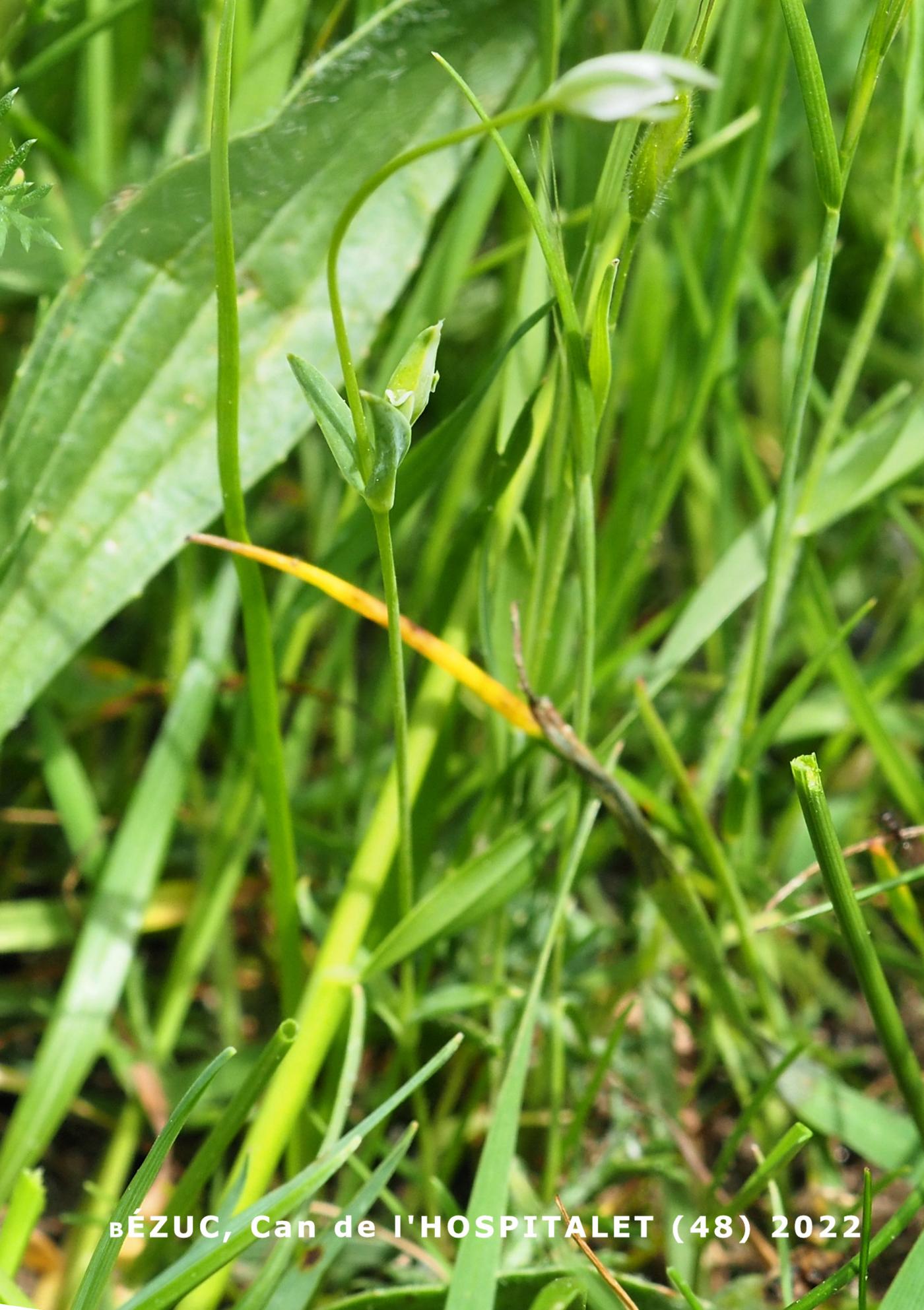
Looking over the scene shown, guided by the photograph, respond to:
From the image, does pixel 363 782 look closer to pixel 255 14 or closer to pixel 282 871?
pixel 282 871

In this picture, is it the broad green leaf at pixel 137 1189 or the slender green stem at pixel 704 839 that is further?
the slender green stem at pixel 704 839

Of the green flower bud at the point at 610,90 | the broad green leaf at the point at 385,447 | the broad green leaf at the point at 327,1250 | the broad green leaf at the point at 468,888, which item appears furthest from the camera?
the broad green leaf at the point at 468,888

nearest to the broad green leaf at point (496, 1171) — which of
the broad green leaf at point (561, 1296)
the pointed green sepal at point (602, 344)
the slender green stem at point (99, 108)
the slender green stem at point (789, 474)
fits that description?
the broad green leaf at point (561, 1296)

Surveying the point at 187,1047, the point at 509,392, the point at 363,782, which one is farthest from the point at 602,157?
the point at 187,1047

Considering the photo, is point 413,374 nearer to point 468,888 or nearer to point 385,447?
point 385,447

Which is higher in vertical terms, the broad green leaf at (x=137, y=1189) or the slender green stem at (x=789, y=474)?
the slender green stem at (x=789, y=474)

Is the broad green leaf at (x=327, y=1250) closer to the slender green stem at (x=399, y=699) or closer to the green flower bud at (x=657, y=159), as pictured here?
the slender green stem at (x=399, y=699)

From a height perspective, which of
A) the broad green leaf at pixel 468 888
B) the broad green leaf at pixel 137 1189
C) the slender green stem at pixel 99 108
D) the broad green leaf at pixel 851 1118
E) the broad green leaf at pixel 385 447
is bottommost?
the broad green leaf at pixel 851 1118
